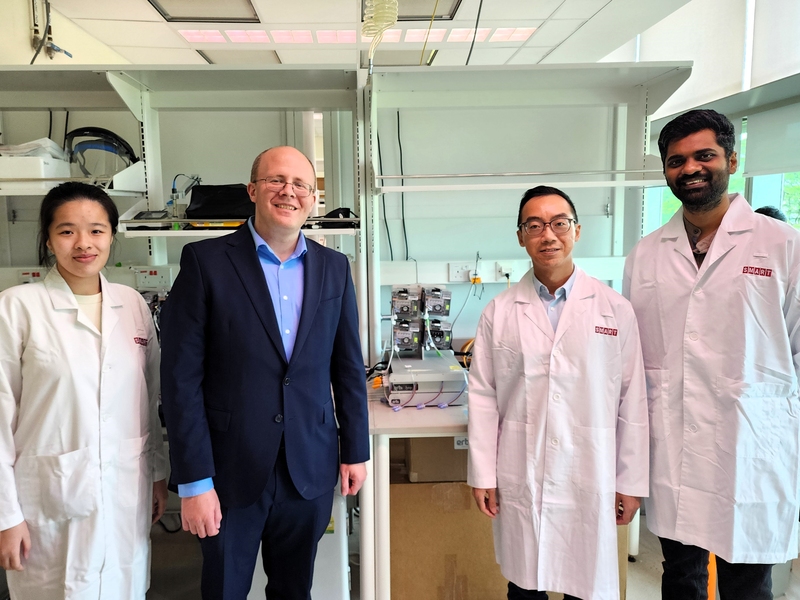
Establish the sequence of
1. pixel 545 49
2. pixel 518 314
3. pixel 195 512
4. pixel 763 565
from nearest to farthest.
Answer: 1. pixel 195 512
2. pixel 763 565
3. pixel 518 314
4. pixel 545 49

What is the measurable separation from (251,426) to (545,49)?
11.1ft

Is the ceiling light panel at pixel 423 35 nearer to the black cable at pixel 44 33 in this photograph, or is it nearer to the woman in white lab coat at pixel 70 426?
the black cable at pixel 44 33

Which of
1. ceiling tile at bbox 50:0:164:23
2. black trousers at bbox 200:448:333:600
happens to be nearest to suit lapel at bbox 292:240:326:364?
black trousers at bbox 200:448:333:600

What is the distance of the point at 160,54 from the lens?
11.3ft

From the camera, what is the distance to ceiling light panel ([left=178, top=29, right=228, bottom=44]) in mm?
3043

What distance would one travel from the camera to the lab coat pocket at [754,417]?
1.23m

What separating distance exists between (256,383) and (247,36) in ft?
9.23

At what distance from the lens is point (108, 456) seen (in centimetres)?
124

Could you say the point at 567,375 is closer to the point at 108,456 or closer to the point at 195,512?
the point at 195,512

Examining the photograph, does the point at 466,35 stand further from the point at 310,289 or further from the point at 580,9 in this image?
the point at 310,289

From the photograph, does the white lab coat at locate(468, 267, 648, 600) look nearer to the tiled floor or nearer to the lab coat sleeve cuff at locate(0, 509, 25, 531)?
the tiled floor

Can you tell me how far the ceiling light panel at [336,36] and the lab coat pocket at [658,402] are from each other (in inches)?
109

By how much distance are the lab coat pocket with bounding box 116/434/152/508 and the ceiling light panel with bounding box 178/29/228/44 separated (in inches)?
106

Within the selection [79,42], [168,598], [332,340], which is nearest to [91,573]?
[332,340]
